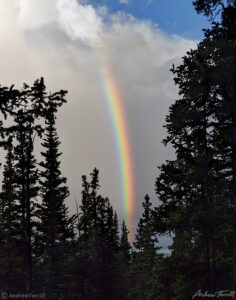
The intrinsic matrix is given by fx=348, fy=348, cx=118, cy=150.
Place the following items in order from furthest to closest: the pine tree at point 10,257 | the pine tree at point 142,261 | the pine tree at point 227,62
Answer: the pine tree at point 142,261 → the pine tree at point 10,257 → the pine tree at point 227,62

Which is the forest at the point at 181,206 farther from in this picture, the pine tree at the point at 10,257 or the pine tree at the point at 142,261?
the pine tree at the point at 142,261

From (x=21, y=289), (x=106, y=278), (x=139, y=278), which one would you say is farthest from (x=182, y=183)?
(x=139, y=278)

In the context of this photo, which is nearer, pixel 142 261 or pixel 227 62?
pixel 227 62

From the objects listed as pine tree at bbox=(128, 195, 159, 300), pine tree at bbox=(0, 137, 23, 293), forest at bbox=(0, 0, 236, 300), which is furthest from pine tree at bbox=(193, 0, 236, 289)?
pine tree at bbox=(128, 195, 159, 300)

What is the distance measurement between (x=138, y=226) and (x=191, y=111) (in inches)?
2421

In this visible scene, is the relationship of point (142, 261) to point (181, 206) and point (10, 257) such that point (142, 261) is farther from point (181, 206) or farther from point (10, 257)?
point (181, 206)

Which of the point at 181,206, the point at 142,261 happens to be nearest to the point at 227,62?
the point at 181,206

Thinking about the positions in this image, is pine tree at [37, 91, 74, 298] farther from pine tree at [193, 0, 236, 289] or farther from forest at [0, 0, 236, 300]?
pine tree at [193, 0, 236, 289]

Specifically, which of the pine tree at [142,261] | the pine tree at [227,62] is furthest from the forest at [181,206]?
the pine tree at [142,261]

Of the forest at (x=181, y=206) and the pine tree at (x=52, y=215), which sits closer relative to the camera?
the forest at (x=181, y=206)

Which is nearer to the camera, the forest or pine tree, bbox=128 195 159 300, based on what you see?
the forest

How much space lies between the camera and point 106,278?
118 feet

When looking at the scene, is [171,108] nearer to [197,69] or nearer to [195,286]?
[197,69]

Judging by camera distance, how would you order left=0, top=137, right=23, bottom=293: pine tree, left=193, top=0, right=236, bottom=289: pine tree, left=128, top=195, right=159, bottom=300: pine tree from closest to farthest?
left=193, top=0, right=236, bottom=289: pine tree < left=0, top=137, right=23, bottom=293: pine tree < left=128, top=195, right=159, bottom=300: pine tree
